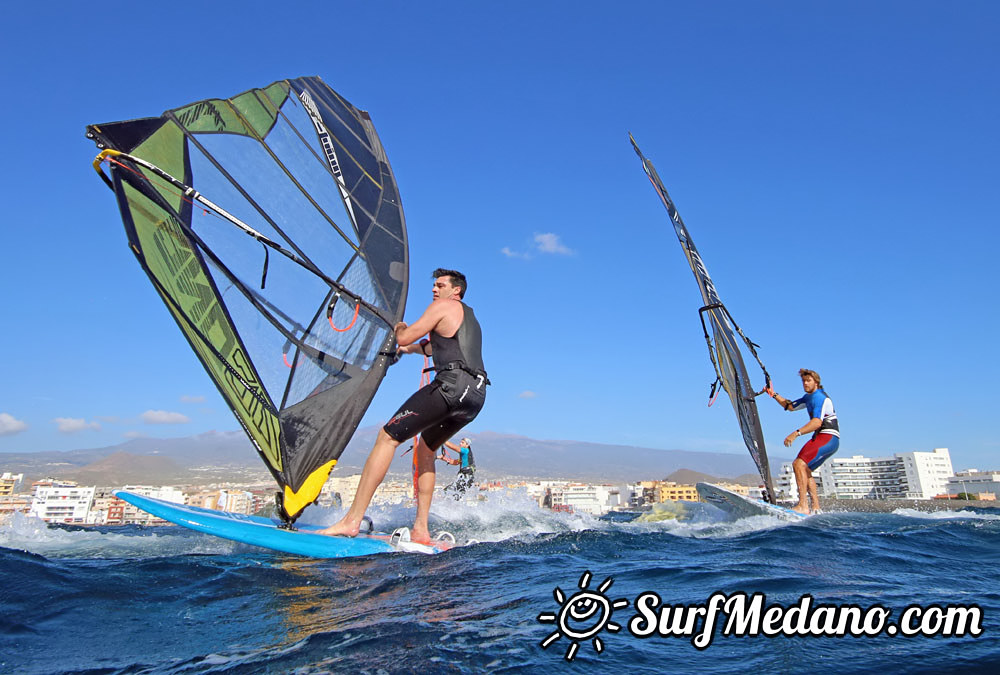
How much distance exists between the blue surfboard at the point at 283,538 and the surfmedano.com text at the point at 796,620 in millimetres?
2536

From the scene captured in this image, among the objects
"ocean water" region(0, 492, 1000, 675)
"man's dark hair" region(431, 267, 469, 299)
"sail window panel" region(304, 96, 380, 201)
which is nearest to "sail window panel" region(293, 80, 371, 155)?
"sail window panel" region(304, 96, 380, 201)

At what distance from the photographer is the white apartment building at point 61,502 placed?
155ft

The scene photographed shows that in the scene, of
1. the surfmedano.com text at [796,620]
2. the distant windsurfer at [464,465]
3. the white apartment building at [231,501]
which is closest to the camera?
the surfmedano.com text at [796,620]

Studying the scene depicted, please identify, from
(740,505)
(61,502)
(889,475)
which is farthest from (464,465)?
(889,475)

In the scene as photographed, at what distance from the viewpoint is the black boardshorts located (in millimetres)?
4453

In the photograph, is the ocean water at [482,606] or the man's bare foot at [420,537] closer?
the ocean water at [482,606]

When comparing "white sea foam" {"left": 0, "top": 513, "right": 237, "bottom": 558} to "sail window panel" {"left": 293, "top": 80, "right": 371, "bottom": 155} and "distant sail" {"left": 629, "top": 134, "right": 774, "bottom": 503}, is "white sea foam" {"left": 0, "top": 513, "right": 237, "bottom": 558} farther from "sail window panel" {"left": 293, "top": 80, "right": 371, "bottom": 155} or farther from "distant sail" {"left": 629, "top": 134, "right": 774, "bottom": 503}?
"distant sail" {"left": 629, "top": 134, "right": 774, "bottom": 503}

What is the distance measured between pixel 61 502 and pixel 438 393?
7085 cm

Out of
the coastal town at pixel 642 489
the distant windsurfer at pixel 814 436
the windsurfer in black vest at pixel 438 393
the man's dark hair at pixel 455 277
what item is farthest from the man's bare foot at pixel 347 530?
the coastal town at pixel 642 489

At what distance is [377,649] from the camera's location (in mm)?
1978

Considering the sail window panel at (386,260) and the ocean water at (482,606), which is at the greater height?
the sail window panel at (386,260)

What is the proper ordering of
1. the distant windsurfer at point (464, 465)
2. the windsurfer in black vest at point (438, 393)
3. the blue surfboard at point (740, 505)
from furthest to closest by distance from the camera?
1. the distant windsurfer at point (464, 465)
2. the blue surfboard at point (740, 505)
3. the windsurfer in black vest at point (438, 393)

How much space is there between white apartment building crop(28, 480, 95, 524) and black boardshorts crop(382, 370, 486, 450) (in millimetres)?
54849

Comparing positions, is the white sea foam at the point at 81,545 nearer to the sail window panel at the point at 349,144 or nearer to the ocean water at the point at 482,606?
the ocean water at the point at 482,606
